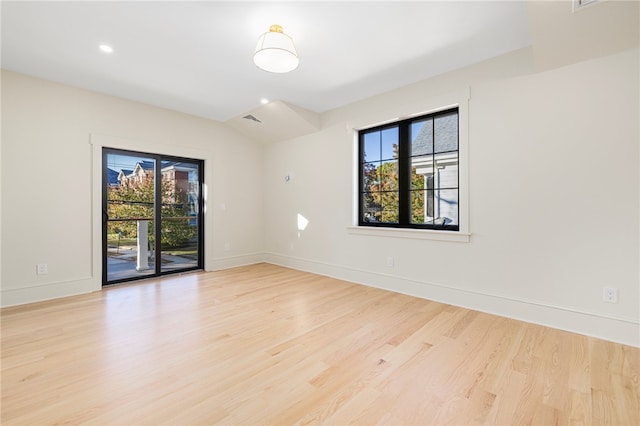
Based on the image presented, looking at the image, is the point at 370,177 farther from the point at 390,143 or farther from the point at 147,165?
the point at 147,165

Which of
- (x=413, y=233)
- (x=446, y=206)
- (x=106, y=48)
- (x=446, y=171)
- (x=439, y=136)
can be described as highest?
(x=106, y=48)

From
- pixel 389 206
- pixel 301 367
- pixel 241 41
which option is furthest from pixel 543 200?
pixel 241 41

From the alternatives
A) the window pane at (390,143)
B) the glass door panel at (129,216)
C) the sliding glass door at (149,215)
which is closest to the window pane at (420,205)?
the window pane at (390,143)

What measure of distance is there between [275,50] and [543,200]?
2712 millimetres

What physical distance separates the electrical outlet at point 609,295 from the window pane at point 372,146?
2.67m

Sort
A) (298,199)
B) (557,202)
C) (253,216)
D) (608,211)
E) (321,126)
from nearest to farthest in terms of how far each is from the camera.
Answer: (608,211) < (557,202) < (321,126) < (298,199) < (253,216)

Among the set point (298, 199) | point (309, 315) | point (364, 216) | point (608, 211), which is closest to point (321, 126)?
point (298, 199)

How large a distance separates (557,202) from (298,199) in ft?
11.4

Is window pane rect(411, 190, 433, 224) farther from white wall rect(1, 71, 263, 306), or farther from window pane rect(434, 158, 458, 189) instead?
white wall rect(1, 71, 263, 306)

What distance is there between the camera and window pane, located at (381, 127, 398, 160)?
152 inches

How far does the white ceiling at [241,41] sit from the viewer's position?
2250 millimetres

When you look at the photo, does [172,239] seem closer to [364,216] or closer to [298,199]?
[298,199]

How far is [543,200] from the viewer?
2668 millimetres

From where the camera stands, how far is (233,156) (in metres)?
5.26
